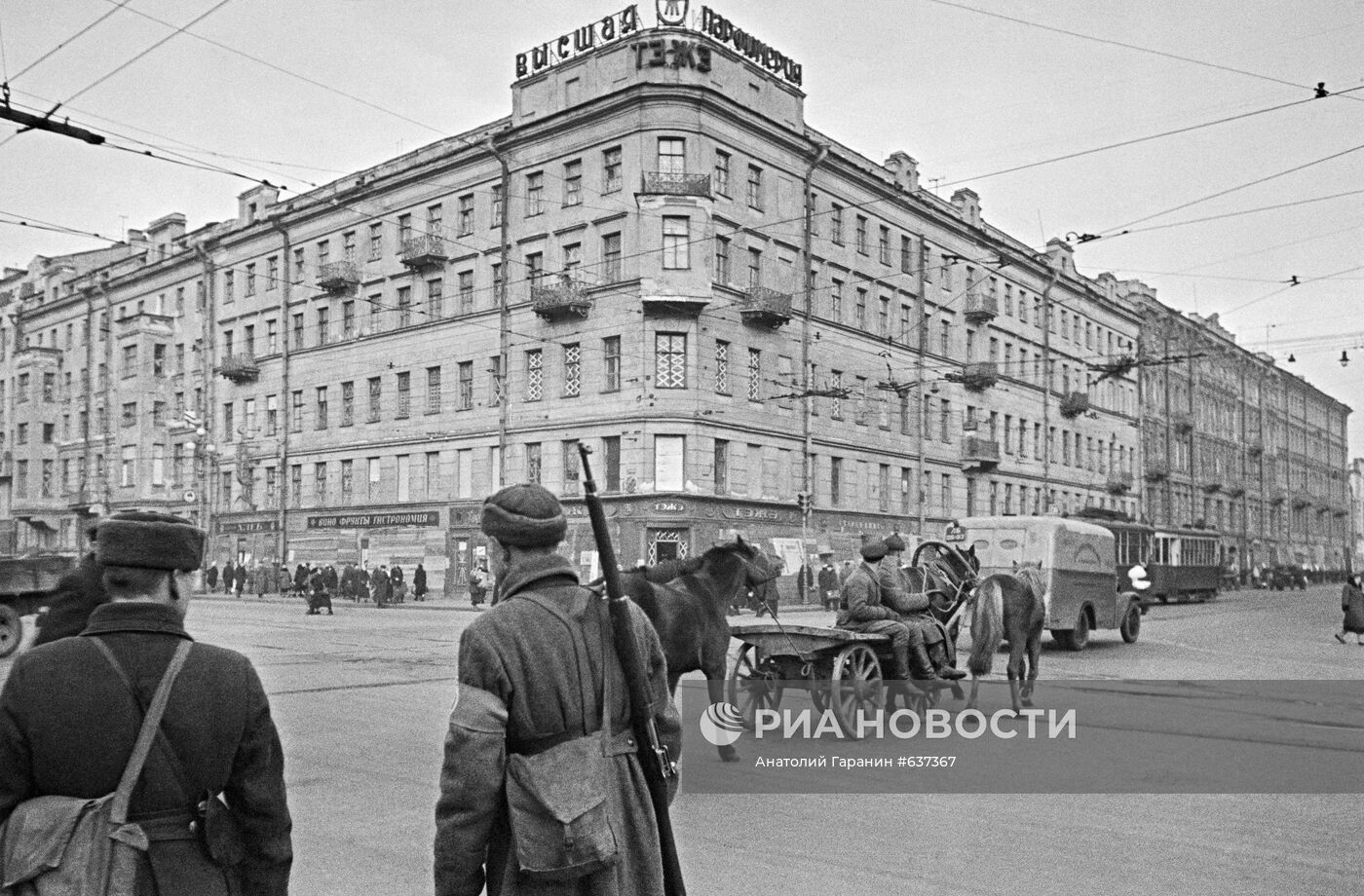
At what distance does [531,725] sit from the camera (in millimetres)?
3150

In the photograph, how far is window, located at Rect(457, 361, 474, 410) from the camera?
4184 cm

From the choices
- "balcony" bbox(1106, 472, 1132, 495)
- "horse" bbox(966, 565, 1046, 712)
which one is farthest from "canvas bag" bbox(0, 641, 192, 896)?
"balcony" bbox(1106, 472, 1132, 495)

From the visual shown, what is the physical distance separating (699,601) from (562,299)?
97.4 ft

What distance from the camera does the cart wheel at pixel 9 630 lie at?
1678 cm

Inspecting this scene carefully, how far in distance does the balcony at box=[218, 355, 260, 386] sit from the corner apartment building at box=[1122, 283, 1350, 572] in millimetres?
46195

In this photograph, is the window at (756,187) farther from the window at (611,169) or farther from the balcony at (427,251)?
the balcony at (427,251)

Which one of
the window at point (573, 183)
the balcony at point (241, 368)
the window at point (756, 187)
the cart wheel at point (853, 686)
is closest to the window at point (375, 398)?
the balcony at point (241, 368)

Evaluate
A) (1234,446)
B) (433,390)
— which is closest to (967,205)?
(433,390)

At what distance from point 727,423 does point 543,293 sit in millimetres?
7680

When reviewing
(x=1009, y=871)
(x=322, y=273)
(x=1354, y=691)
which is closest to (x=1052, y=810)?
(x=1009, y=871)

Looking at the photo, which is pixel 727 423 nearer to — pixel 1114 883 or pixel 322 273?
pixel 322 273

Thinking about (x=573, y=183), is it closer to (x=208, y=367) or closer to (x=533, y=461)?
(x=533, y=461)

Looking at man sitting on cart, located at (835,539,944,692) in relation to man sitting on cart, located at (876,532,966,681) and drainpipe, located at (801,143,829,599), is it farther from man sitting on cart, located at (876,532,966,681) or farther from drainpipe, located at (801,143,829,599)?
drainpipe, located at (801,143,829,599)

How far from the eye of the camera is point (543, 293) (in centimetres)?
3850
